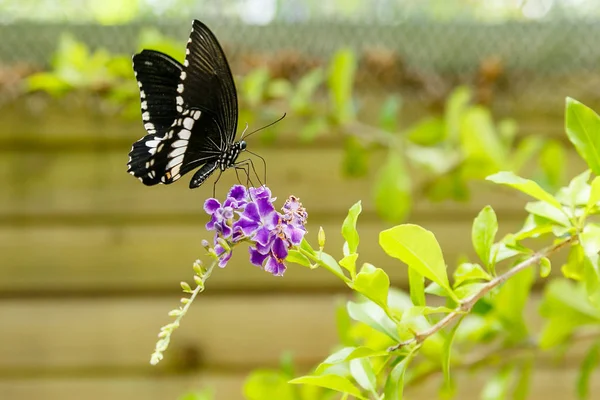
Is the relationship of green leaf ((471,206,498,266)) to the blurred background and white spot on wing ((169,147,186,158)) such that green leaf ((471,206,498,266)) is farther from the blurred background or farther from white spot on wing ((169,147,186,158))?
the blurred background

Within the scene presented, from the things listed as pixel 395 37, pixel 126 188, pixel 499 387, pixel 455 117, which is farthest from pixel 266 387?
pixel 395 37

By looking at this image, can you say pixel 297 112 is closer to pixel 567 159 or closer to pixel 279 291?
pixel 279 291

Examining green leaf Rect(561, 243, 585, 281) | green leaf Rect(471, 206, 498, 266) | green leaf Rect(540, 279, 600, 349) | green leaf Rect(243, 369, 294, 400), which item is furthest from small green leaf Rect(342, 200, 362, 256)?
green leaf Rect(540, 279, 600, 349)

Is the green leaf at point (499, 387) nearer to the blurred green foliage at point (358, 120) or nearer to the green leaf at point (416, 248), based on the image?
the blurred green foliage at point (358, 120)

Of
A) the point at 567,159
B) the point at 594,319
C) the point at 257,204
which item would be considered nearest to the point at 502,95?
the point at 567,159

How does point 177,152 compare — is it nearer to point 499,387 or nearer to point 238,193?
point 238,193

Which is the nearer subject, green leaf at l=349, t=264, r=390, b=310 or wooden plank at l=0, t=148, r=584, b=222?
A: green leaf at l=349, t=264, r=390, b=310

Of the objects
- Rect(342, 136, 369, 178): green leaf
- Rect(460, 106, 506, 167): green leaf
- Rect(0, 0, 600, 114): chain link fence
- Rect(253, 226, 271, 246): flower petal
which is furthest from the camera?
Rect(0, 0, 600, 114): chain link fence
